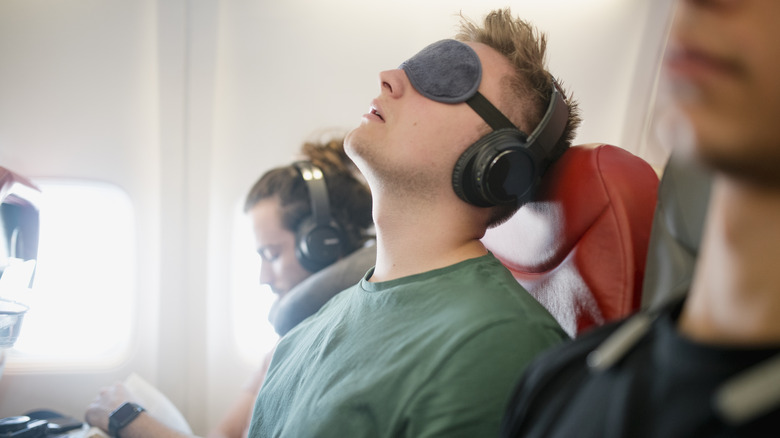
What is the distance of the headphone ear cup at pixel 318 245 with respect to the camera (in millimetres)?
1958

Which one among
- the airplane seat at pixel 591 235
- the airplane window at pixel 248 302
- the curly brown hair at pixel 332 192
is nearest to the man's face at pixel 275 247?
the curly brown hair at pixel 332 192

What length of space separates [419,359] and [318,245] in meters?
1.07

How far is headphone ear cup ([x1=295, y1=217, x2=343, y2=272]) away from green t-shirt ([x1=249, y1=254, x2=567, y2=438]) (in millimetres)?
741

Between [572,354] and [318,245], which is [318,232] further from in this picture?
[572,354]

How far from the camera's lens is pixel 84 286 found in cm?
256

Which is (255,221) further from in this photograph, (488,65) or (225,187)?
(488,65)

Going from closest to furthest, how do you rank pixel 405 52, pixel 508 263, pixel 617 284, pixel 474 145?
1. pixel 617 284
2. pixel 474 145
3. pixel 508 263
4. pixel 405 52

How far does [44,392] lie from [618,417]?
2.72 m

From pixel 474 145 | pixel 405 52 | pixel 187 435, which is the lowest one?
pixel 187 435

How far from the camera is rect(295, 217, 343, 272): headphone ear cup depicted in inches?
77.1

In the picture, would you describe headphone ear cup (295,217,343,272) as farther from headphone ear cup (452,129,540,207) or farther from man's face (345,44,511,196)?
headphone ear cup (452,129,540,207)

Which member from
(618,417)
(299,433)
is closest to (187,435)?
(299,433)

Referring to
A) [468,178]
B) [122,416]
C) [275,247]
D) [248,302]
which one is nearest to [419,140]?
[468,178]

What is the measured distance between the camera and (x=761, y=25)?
419 millimetres
